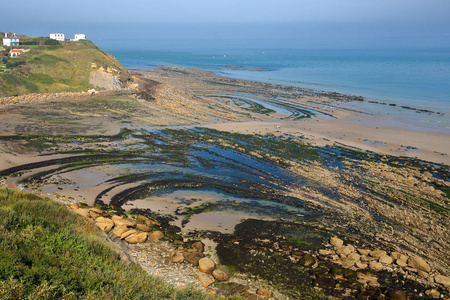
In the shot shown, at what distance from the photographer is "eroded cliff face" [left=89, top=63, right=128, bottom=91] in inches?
2486

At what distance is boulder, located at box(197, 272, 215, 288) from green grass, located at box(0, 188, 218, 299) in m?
3.26

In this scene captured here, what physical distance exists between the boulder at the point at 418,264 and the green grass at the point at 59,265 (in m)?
11.6

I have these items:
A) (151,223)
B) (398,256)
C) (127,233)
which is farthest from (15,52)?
(398,256)

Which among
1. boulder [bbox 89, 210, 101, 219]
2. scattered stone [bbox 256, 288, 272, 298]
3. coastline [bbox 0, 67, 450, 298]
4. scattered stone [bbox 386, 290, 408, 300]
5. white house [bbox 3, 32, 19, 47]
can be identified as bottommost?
scattered stone [bbox 256, 288, 272, 298]

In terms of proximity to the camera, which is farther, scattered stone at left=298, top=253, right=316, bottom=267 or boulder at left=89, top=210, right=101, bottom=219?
boulder at left=89, top=210, right=101, bottom=219

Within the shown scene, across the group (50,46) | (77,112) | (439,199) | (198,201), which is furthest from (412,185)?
(50,46)

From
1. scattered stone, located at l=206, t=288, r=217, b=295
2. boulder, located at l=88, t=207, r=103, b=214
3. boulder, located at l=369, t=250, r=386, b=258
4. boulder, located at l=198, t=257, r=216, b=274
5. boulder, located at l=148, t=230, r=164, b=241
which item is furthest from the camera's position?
boulder, located at l=88, t=207, r=103, b=214

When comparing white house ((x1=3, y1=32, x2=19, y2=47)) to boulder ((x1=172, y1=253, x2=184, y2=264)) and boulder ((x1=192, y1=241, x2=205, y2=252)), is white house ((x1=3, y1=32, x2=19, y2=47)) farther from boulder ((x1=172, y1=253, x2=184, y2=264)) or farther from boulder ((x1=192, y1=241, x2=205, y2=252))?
boulder ((x1=172, y1=253, x2=184, y2=264))

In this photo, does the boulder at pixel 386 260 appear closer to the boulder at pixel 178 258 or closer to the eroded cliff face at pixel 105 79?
the boulder at pixel 178 258

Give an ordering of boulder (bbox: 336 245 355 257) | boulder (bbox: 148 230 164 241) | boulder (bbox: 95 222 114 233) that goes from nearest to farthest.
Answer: boulder (bbox: 336 245 355 257) < boulder (bbox: 95 222 114 233) < boulder (bbox: 148 230 164 241)

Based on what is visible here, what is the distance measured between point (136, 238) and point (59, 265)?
7.11m

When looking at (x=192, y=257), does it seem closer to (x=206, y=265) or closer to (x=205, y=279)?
(x=206, y=265)

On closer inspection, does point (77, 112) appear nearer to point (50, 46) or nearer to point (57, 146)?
point (57, 146)

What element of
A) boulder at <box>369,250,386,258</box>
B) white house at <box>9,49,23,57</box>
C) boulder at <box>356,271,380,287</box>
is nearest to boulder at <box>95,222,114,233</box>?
boulder at <box>356,271,380,287</box>
